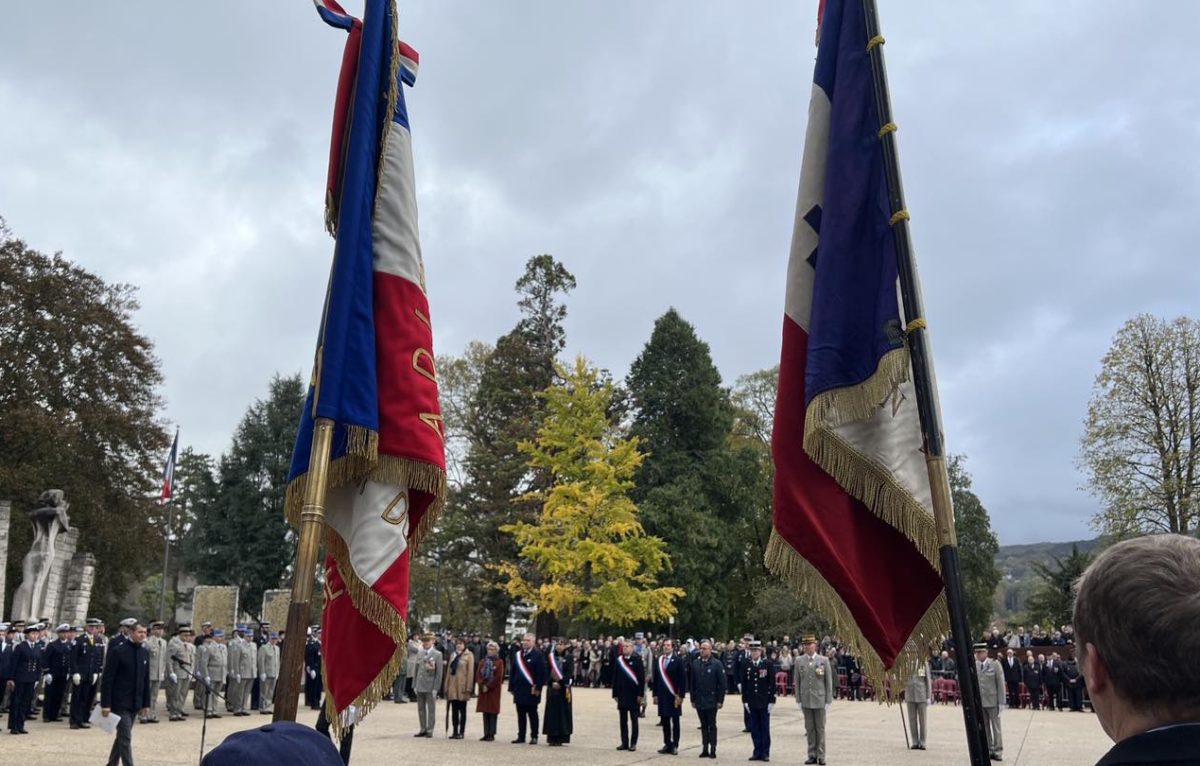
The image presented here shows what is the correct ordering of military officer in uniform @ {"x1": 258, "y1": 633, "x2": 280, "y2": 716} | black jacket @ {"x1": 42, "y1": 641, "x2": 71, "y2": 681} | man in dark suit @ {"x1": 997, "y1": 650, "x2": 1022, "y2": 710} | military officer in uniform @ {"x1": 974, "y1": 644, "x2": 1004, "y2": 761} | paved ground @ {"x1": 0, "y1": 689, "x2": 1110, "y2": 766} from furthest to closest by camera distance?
man in dark suit @ {"x1": 997, "y1": 650, "x2": 1022, "y2": 710}
military officer in uniform @ {"x1": 258, "y1": 633, "x2": 280, "y2": 716}
black jacket @ {"x1": 42, "y1": 641, "x2": 71, "y2": 681}
military officer in uniform @ {"x1": 974, "y1": 644, "x2": 1004, "y2": 761}
paved ground @ {"x1": 0, "y1": 689, "x2": 1110, "y2": 766}

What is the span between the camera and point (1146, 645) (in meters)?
1.50

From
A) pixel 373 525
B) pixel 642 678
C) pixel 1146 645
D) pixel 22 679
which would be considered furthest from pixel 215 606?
pixel 1146 645

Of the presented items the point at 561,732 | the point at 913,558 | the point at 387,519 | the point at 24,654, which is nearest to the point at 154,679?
the point at 24,654

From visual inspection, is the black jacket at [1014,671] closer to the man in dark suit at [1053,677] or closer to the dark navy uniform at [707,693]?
the man in dark suit at [1053,677]

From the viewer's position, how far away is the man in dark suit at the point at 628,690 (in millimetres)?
14953

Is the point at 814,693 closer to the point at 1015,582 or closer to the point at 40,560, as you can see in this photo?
the point at 40,560

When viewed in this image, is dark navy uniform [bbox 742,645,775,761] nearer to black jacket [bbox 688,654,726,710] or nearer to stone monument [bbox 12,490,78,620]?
black jacket [bbox 688,654,726,710]

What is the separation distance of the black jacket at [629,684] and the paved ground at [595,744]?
752 millimetres

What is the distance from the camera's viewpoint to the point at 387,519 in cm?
463

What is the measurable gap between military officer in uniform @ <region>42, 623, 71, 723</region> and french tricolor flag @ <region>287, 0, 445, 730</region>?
593 inches

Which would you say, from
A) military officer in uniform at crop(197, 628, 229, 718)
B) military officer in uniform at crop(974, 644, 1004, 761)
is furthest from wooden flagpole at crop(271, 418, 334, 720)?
military officer in uniform at crop(197, 628, 229, 718)

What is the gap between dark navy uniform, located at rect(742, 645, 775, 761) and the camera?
46.0 ft

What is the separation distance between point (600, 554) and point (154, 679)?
47.9 feet

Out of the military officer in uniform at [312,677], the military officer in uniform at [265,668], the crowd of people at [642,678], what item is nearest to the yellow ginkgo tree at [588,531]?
the crowd of people at [642,678]
